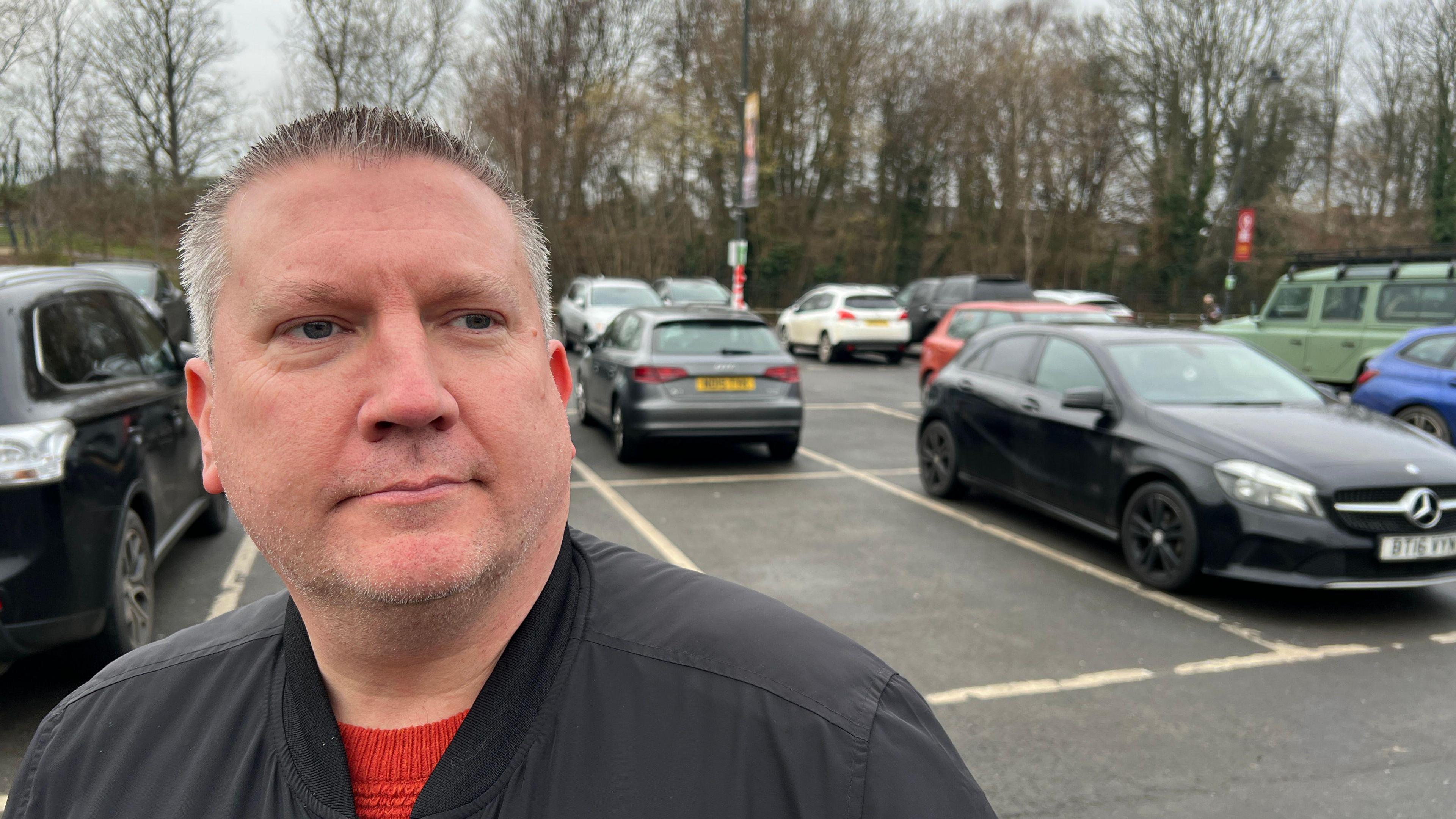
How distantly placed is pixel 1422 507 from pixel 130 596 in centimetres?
629

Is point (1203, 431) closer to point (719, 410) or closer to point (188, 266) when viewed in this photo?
point (719, 410)

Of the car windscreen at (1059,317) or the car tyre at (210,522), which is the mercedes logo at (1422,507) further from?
the car tyre at (210,522)

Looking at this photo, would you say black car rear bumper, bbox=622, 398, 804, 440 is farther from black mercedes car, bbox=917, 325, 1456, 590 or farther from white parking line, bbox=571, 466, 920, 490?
black mercedes car, bbox=917, 325, 1456, 590

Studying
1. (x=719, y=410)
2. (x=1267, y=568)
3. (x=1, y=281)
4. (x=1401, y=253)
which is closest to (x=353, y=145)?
(x=1, y=281)

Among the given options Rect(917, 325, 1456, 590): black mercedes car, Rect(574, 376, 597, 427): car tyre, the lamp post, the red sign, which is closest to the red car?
Rect(574, 376, 597, 427): car tyre

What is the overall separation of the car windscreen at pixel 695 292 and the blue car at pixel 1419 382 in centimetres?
1377

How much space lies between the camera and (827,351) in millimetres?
20109

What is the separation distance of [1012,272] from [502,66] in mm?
20227

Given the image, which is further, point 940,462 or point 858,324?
point 858,324

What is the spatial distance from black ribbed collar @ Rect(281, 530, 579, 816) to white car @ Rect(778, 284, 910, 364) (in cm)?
1867

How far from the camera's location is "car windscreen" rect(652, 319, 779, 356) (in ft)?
29.5

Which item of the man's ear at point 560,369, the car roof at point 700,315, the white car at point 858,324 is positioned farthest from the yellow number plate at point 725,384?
the white car at point 858,324

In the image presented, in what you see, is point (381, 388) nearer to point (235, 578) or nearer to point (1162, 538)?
point (235, 578)

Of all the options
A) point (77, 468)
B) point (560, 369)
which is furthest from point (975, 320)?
point (560, 369)
